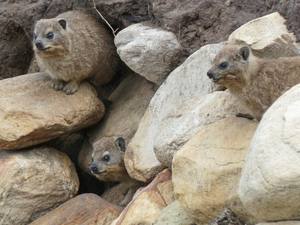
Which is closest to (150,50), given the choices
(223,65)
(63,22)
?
(63,22)

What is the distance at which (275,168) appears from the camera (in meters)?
2.99

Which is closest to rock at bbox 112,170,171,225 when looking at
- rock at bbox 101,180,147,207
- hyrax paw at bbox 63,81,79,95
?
rock at bbox 101,180,147,207

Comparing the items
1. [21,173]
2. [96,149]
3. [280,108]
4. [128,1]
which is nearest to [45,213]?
[21,173]

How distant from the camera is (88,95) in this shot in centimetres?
695

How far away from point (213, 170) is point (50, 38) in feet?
13.0

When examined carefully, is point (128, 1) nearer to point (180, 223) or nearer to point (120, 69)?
point (120, 69)

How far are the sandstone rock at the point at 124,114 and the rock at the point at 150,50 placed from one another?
714mm

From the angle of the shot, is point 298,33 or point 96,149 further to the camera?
point 96,149

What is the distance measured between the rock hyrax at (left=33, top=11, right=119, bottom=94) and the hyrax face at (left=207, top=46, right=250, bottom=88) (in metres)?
3.02

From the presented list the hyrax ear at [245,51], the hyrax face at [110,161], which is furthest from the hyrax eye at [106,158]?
the hyrax ear at [245,51]

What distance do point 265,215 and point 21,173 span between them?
3.94 metres

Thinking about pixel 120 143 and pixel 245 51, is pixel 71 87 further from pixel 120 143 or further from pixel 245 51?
pixel 245 51

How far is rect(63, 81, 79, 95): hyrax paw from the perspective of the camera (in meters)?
6.84

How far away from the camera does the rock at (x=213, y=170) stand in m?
3.75
